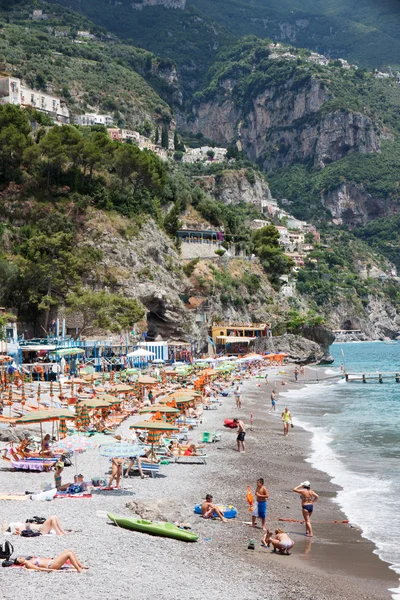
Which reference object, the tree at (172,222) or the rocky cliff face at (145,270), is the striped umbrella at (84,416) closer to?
the rocky cliff face at (145,270)

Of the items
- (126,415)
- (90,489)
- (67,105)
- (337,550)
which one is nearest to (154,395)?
(126,415)

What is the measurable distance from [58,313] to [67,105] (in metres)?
73.8

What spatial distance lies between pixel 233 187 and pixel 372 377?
8567 cm

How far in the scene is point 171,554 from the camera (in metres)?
12.2

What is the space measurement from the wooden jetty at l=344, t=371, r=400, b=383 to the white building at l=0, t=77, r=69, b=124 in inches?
1851

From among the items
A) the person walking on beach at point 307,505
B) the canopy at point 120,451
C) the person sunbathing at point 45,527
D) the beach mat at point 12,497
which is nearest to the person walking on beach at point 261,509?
the person walking on beach at point 307,505

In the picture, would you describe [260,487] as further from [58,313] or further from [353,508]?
[58,313]

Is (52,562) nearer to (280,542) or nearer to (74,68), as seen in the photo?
(280,542)

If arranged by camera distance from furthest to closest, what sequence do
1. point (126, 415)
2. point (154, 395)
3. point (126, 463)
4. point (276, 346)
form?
1. point (276, 346)
2. point (154, 395)
3. point (126, 415)
4. point (126, 463)

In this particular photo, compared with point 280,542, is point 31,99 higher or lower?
higher

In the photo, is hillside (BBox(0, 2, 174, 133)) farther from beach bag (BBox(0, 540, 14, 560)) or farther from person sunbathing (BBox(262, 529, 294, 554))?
beach bag (BBox(0, 540, 14, 560))

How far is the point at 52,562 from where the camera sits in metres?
10.8

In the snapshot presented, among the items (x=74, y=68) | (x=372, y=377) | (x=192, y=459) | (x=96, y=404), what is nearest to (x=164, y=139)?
(x=74, y=68)

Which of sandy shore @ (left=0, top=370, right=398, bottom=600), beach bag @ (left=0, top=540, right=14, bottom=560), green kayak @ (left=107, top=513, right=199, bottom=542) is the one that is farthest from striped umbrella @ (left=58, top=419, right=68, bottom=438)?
beach bag @ (left=0, top=540, right=14, bottom=560)
